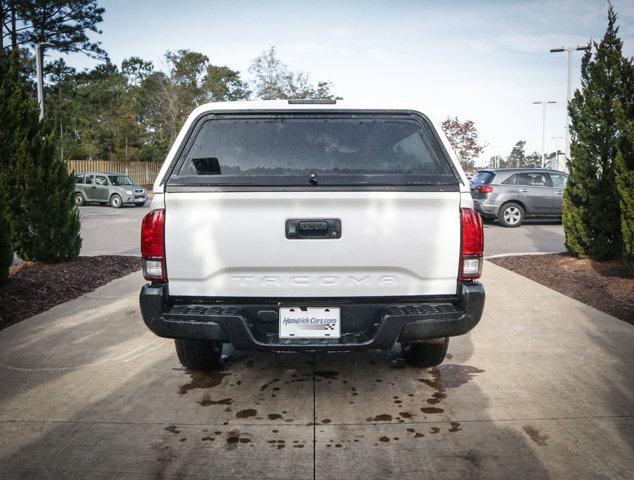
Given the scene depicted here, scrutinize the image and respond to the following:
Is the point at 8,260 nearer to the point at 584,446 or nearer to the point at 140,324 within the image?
the point at 140,324

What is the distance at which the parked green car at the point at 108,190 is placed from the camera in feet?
82.2

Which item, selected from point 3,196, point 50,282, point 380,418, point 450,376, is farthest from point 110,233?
point 380,418

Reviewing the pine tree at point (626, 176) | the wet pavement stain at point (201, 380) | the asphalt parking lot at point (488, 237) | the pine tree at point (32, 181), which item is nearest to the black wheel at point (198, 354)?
the wet pavement stain at point (201, 380)

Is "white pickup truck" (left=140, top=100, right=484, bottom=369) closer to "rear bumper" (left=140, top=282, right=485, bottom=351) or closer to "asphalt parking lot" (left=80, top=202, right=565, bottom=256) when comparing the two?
"rear bumper" (left=140, top=282, right=485, bottom=351)

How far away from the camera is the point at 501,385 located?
4.11m

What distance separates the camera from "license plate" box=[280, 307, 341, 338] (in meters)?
3.36

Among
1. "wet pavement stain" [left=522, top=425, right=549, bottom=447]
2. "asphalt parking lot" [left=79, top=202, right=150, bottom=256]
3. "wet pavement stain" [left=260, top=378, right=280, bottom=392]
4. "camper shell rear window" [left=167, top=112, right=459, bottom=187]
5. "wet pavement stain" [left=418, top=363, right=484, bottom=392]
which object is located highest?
"camper shell rear window" [left=167, top=112, right=459, bottom=187]

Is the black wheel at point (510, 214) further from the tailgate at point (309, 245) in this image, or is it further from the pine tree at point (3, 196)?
the tailgate at point (309, 245)

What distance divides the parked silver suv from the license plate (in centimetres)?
1336

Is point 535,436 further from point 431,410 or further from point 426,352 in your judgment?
point 426,352

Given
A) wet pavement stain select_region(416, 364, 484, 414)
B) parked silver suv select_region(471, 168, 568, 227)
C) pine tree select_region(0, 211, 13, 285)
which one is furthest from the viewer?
parked silver suv select_region(471, 168, 568, 227)

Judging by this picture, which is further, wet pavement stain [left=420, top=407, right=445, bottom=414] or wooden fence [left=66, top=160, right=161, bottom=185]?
wooden fence [left=66, top=160, right=161, bottom=185]

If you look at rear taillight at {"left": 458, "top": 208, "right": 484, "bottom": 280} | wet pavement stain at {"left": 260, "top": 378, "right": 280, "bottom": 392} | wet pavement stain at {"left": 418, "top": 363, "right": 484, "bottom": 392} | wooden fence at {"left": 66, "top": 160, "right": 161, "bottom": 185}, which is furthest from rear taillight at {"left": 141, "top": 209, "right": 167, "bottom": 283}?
wooden fence at {"left": 66, "top": 160, "right": 161, "bottom": 185}

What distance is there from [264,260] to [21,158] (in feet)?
19.8
